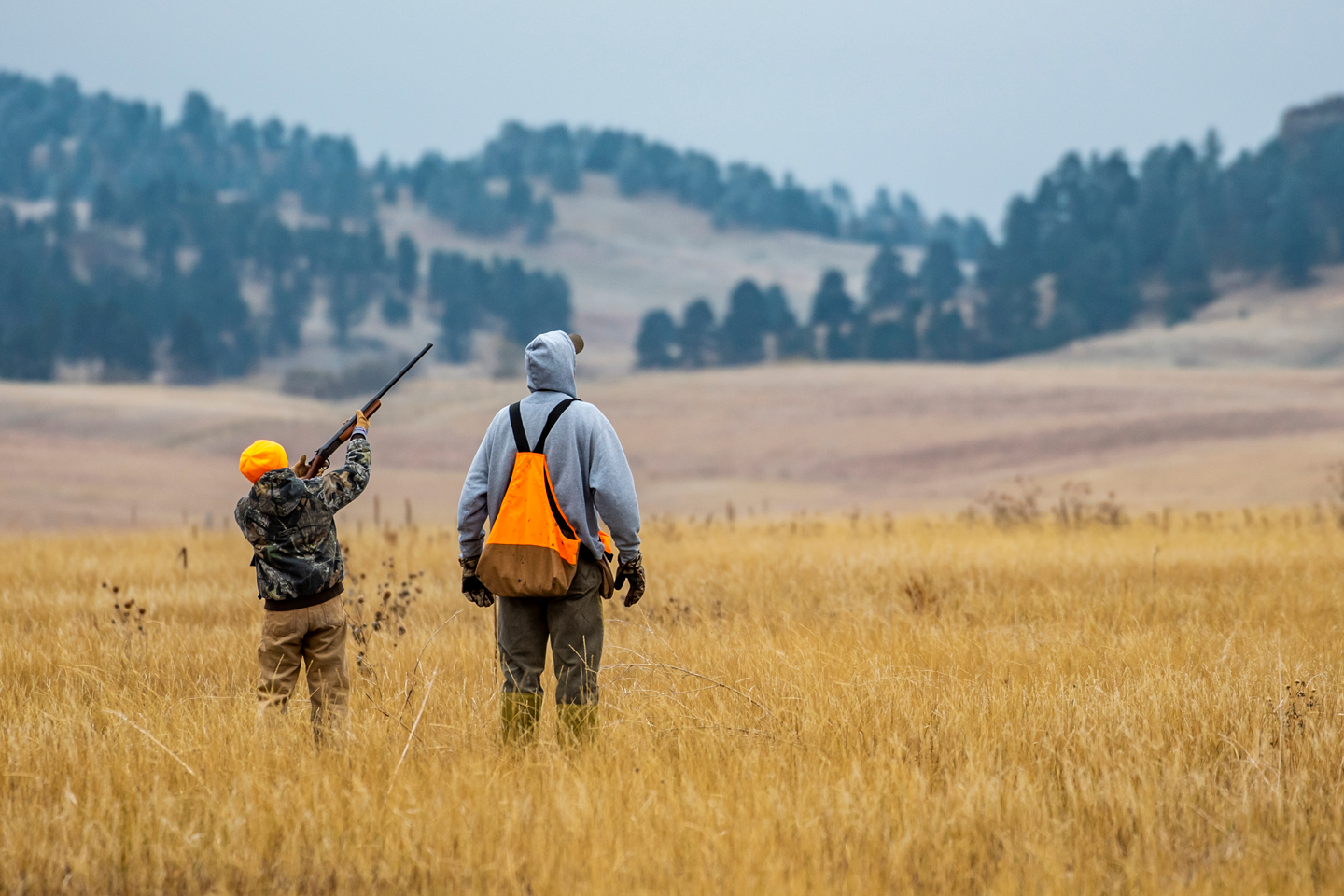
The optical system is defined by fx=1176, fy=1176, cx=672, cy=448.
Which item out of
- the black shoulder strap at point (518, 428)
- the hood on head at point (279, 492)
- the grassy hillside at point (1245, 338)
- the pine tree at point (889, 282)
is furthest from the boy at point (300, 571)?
the pine tree at point (889, 282)

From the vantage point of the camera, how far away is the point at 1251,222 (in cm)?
10431

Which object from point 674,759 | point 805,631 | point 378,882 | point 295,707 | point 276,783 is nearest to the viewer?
point 378,882

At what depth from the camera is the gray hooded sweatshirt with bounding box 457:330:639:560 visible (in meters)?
4.81

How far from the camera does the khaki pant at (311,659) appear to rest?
206 inches

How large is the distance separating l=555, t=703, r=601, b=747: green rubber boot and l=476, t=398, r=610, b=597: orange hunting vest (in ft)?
1.70

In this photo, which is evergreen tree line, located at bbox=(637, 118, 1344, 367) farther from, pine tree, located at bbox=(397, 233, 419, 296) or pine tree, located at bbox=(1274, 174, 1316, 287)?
pine tree, located at bbox=(397, 233, 419, 296)

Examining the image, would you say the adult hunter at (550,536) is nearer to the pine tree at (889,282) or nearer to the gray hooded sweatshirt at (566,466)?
the gray hooded sweatshirt at (566,466)

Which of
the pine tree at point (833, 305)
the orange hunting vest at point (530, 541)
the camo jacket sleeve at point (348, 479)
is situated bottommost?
the orange hunting vest at point (530, 541)

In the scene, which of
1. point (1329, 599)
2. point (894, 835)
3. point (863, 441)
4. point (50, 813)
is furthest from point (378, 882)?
point (863, 441)

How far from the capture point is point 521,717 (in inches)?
193

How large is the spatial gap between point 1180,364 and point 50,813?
8182cm

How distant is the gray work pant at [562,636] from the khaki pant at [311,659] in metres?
0.88

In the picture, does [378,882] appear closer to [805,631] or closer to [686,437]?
[805,631]

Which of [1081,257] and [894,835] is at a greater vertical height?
[1081,257]
